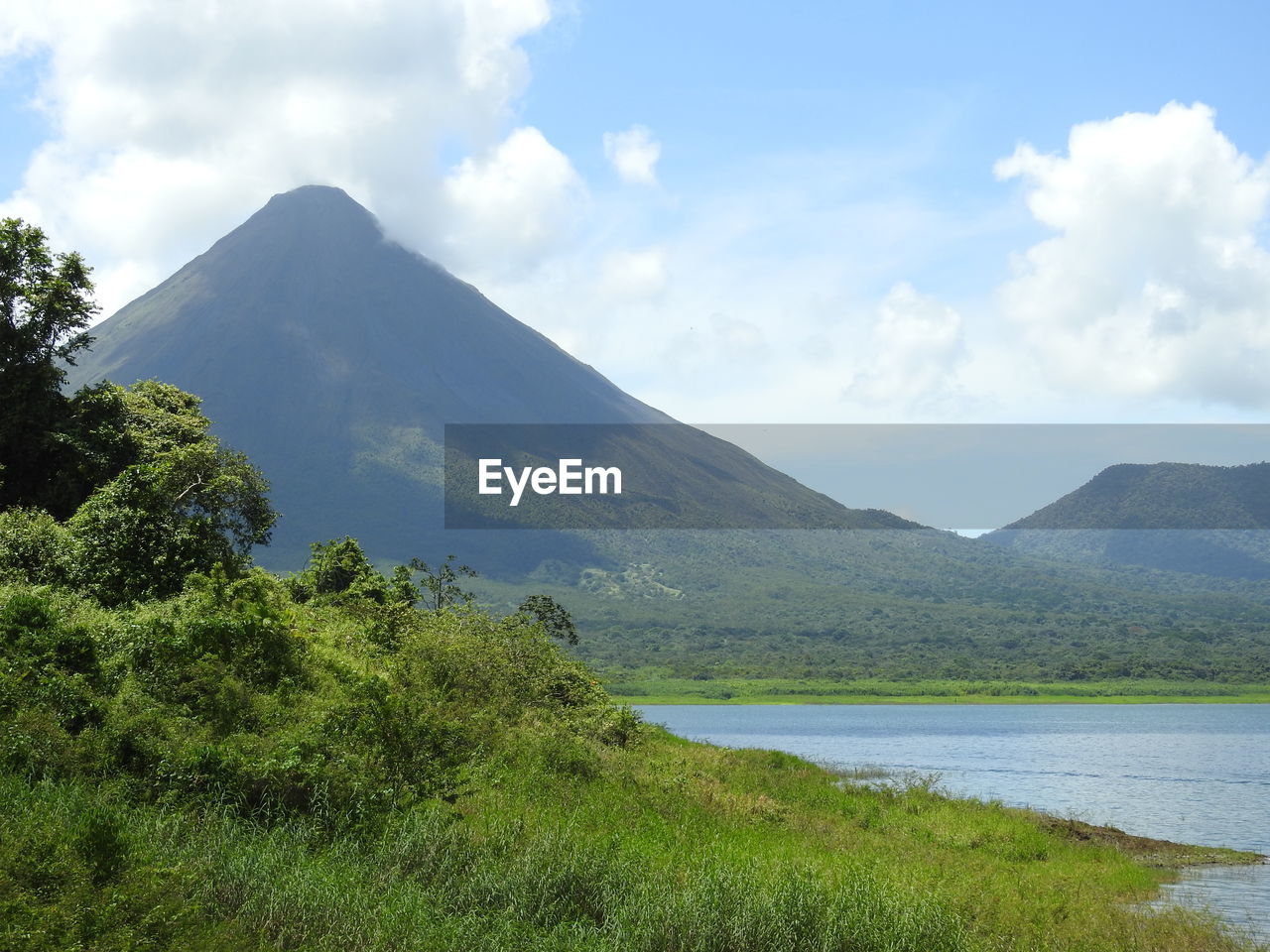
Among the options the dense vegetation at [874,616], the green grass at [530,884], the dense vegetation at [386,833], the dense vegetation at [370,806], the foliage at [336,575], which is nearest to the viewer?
the green grass at [530,884]

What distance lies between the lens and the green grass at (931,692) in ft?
335

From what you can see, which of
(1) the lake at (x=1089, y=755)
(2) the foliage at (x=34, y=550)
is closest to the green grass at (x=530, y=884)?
(1) the lake at (x=1089, y=755)

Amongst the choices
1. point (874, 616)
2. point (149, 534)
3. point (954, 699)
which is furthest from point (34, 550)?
point (874, 616)

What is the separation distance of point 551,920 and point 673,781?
934 centimetres

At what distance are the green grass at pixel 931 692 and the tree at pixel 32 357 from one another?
234 ft

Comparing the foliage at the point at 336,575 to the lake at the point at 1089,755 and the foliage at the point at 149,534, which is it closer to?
the foliage at the point at 149,534

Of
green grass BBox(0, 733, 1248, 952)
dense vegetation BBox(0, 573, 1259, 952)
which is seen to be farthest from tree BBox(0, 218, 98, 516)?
green grass BBox(0, 733, 1248, 952)

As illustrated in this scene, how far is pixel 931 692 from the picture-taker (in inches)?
4227

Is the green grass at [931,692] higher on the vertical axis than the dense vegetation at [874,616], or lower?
lower

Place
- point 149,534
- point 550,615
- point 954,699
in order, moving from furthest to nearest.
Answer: point 954,699 < point 550,615 < point 149,534

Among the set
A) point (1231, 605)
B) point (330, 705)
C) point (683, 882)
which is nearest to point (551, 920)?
point (683, 882)

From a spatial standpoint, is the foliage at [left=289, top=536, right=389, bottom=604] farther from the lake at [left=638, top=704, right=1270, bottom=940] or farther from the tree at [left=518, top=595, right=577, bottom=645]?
the lake at [left=638, top=704, right=1270, bottom=940]

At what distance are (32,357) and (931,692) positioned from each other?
90726 mm

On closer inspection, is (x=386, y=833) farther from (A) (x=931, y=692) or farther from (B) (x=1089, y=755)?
(A) (x=931, y=692)
